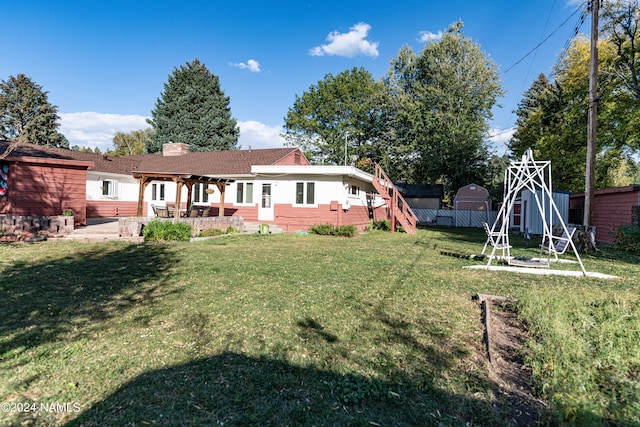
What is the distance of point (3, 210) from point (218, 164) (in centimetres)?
1014

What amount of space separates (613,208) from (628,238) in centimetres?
278

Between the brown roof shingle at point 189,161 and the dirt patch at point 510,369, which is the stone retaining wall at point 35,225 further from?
the dirt patch at point 510,369

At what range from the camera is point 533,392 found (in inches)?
102

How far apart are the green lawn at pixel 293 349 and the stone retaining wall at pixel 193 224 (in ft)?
16.5

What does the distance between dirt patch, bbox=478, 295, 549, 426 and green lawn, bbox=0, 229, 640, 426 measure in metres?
0.07

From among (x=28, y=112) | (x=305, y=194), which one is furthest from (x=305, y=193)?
(x=28, y=112)

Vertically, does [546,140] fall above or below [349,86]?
below

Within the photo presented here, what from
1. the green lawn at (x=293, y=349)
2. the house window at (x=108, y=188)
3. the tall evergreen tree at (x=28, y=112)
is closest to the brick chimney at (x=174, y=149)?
the house window at (x=108, y=188)

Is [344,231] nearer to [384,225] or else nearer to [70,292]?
[384,225]

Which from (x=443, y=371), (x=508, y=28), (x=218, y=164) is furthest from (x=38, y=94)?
(x=443, y=371)

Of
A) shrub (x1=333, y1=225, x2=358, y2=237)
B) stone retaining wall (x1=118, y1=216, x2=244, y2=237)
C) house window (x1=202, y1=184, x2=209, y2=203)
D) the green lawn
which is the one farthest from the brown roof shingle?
the green lawn

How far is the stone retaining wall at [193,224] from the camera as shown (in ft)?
36.2

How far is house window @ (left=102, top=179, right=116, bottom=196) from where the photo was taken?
18337 millimetres

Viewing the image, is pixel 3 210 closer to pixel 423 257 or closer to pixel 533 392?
pixel 423 257
